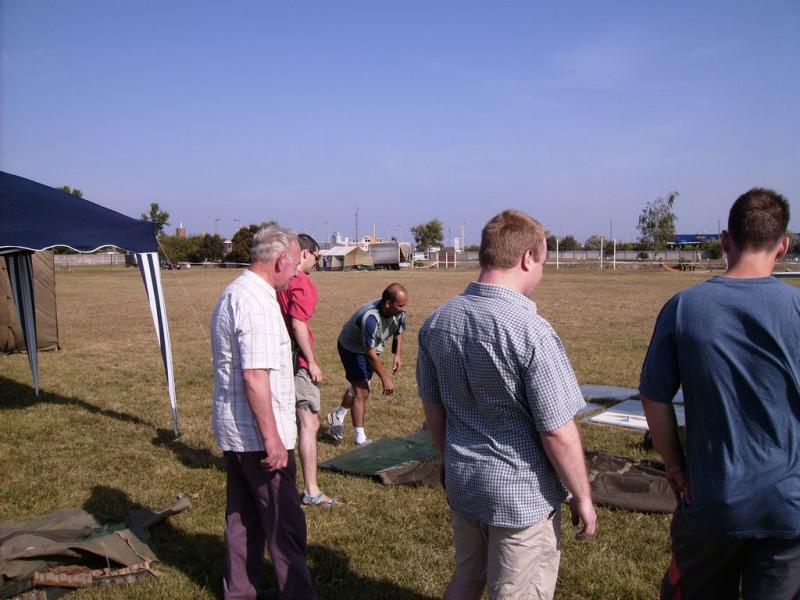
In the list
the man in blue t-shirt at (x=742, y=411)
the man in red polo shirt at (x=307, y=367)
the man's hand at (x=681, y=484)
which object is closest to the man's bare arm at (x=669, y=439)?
the man's hand at (x=681, y=484)

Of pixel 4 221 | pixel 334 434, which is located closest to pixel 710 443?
pixel 334 434

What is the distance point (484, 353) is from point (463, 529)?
28.3 inches

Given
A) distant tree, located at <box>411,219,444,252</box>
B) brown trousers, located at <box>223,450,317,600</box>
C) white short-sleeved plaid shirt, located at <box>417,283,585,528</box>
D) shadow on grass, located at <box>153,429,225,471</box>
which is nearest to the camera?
white short-sleeved plaid shirt, located at <box>417,283,585,528</box>

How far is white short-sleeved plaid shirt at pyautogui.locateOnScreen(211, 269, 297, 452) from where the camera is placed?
3088mm

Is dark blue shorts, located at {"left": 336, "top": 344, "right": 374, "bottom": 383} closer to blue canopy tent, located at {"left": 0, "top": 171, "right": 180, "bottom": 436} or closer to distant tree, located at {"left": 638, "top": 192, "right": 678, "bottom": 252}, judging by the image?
blue canopy tent, located at {"left": 0, "top": 171, "right": 180, "bottom": 436}

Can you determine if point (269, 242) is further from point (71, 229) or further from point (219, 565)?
point (71, 229)

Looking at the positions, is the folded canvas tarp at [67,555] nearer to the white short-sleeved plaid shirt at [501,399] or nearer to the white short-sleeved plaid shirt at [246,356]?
the white short-sleeved plaid shirt at [246,356]

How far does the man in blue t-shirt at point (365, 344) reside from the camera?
5.96 meters

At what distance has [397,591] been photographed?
3748mm

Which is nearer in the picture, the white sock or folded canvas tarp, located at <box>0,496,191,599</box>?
folded canvas tarp, located at <box>0,496,191,599</box>

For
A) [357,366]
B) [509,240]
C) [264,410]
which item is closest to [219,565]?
[264,410]

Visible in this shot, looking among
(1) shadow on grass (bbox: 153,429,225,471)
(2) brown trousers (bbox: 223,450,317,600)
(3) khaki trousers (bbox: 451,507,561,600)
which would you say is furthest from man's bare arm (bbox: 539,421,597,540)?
(1) shadow on grass (bbox: 153,429,225,471)

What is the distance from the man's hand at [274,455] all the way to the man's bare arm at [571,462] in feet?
4.44

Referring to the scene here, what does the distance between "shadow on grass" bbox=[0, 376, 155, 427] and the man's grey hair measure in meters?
4.74
